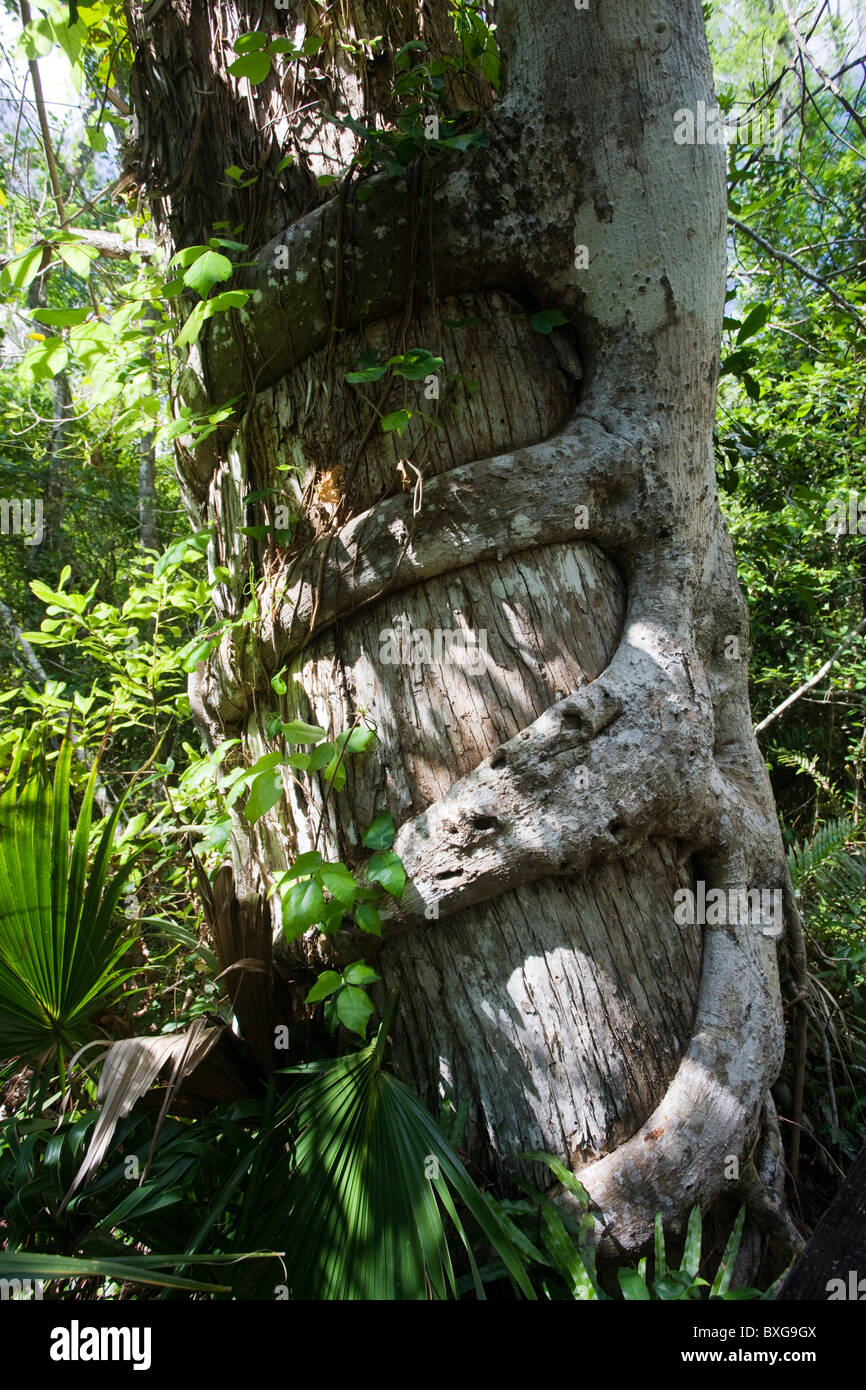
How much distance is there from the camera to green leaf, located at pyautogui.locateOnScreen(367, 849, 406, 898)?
4.61ft

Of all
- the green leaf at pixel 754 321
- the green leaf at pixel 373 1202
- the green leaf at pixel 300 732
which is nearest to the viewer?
the green leaf at pixel 373 1202

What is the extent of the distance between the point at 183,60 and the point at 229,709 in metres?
1.62

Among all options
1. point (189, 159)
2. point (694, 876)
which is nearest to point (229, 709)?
point (694, 876)

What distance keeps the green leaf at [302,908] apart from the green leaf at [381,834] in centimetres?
16

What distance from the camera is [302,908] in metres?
1.36

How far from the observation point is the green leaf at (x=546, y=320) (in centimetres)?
172

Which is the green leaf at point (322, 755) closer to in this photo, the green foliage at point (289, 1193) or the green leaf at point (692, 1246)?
the green foliage at point (289, 1193)

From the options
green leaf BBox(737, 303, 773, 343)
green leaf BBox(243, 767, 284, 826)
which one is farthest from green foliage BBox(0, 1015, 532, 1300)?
green leaf BBox(737, 303, 773, 343)

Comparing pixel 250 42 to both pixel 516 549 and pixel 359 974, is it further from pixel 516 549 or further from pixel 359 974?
pixel 359 974

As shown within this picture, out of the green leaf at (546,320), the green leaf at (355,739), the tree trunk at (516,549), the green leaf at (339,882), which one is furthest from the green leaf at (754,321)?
the green leaf at (339,882)

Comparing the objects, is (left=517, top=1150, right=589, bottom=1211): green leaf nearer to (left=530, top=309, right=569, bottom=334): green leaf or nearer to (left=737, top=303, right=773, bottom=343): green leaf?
(left=530, top=309, right=569, bottom=334): green leaf

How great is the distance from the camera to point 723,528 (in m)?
2.01

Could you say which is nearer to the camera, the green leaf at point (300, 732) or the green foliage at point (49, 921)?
the green foliage at point (49, 921)
